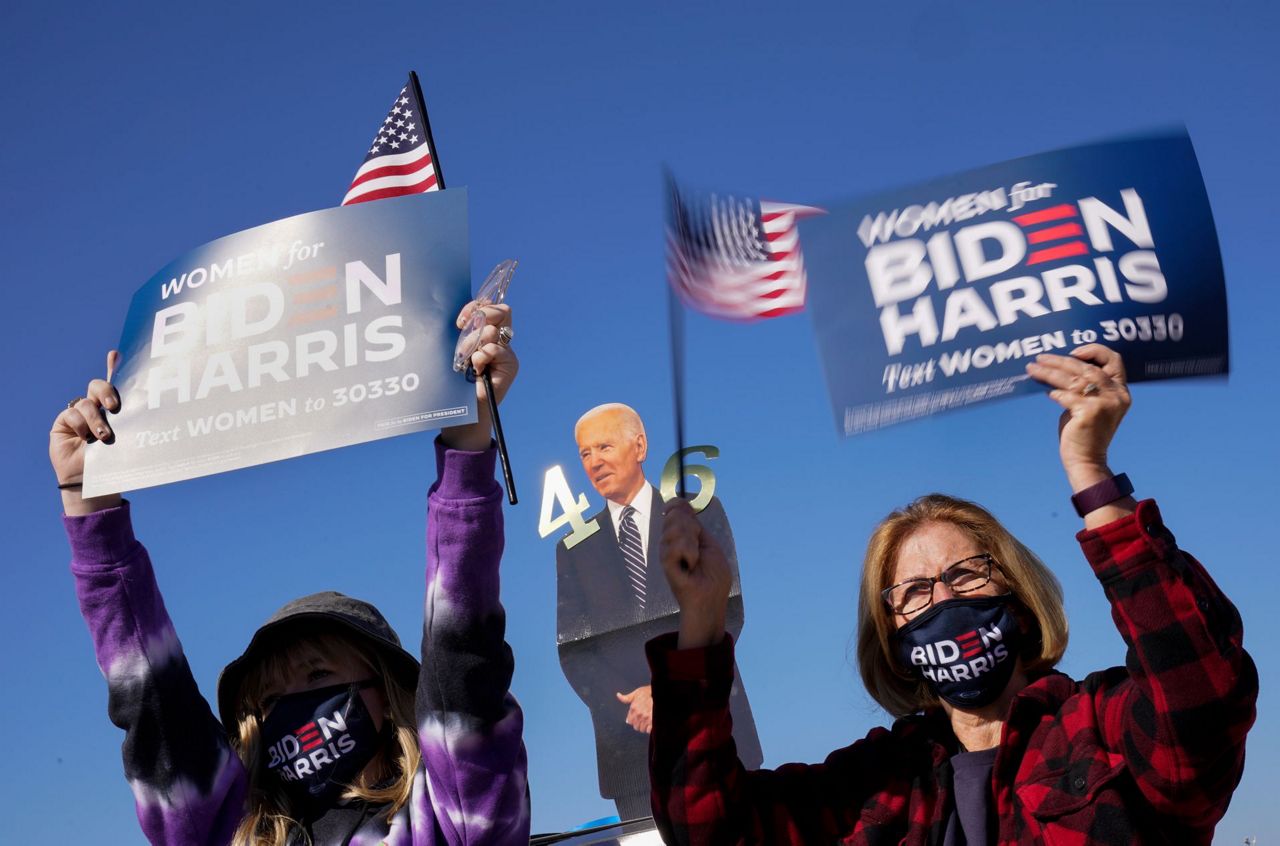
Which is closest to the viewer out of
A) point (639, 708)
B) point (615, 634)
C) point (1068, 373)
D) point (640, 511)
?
point (1068, 373)

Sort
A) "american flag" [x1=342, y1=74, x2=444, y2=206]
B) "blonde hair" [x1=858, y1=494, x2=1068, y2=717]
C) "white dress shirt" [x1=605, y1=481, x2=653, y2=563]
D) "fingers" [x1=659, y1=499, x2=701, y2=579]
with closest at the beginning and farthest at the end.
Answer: "fingers" [x1=659, y1=499, x2=701, y2=579], "blonde hair" [x1=858, y1=494, x2=1068, y2=717], "american flag" [x1=342, y1=74, x2=444, y2=206], "white dress shirt" [x1=605, y1=481, x2=653, y2=563]

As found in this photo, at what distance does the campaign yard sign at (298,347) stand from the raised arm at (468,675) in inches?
11.8

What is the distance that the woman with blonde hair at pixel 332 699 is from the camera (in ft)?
13.5

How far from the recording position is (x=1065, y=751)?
3.62 m

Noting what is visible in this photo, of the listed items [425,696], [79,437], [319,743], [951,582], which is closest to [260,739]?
[319,743]

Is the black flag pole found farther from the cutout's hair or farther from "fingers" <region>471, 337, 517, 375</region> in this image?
the cutout's hair

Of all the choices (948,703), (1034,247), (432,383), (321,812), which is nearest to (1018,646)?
(948,703)

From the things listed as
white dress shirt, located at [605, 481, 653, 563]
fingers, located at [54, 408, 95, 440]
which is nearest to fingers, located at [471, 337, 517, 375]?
fingers, located at [54, 408, 95, 440]

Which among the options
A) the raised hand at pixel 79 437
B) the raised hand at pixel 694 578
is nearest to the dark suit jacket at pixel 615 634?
the raised hand at pixel 694 578

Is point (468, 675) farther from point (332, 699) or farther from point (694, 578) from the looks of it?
point (694, 578)

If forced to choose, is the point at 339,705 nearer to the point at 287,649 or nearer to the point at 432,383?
the point at 287,649

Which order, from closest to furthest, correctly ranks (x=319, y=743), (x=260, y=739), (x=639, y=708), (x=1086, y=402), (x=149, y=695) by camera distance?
(x=1086, y=402) < (x=149, y=695) < (x=319, y=743) < (x=260, y=739) < (x=639, y=708)

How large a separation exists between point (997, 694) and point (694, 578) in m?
0.95

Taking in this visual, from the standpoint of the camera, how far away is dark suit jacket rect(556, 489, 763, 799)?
20.1ft
